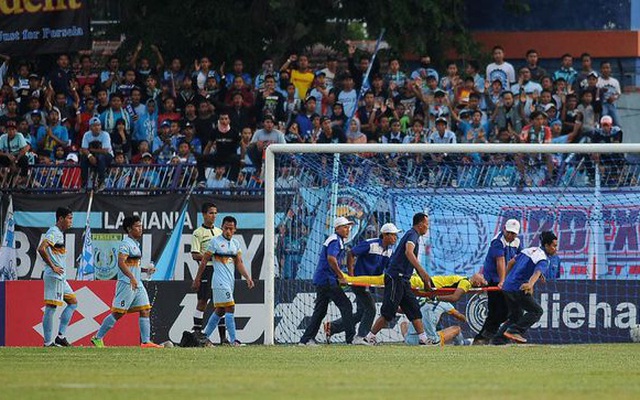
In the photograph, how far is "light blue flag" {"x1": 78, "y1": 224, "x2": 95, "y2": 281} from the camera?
2378 centimetres

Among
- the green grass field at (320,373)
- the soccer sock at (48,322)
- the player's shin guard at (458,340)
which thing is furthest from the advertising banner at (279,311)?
the green grass field at (320,373)

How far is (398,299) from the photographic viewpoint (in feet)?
66.3

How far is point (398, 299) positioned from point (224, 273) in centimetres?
247

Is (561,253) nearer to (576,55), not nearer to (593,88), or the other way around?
(593,88)

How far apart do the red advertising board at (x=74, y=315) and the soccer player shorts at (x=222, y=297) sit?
2.40m

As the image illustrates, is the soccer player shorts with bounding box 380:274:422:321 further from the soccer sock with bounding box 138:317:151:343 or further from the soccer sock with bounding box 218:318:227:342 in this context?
the soccer sock with bounding box 138:317:151:343

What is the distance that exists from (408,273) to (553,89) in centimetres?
706

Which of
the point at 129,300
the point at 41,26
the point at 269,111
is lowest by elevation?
the point at 129,300

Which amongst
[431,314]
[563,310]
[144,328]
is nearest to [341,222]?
[431,314]

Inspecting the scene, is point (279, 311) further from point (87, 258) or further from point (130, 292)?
point (87, 258)

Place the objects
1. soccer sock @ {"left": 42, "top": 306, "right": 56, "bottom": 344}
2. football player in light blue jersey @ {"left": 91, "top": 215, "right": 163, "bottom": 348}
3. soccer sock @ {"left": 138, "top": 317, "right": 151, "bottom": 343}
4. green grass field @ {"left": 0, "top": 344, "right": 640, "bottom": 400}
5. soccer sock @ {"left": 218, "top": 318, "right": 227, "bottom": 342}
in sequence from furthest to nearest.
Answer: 1. soccer sock @ {"left": 218, "top": 318, "right": 227, "bottom": 342}
2. soccer sock @ {"left": 42, "top": 306, "right": 56, "bottom": 344}
3. soccer sock @ {"left": 138, "top": 317, "right": 151, "bottom": 343}
4. football player in light blue jersey @ {"left": 91, "top": 215, "right": 163, "bottom": 348}
5. green grass field @ {"left": 0, "top": 344, "right": 640, "bottom": 400}

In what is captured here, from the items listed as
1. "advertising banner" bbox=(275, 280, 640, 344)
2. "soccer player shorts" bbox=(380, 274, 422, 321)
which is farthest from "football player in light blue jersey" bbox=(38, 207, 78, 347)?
"soccer player shorts" bbox=(380, 274, 422, 321)

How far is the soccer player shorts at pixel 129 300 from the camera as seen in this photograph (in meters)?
20.0

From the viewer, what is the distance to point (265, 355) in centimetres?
1758
